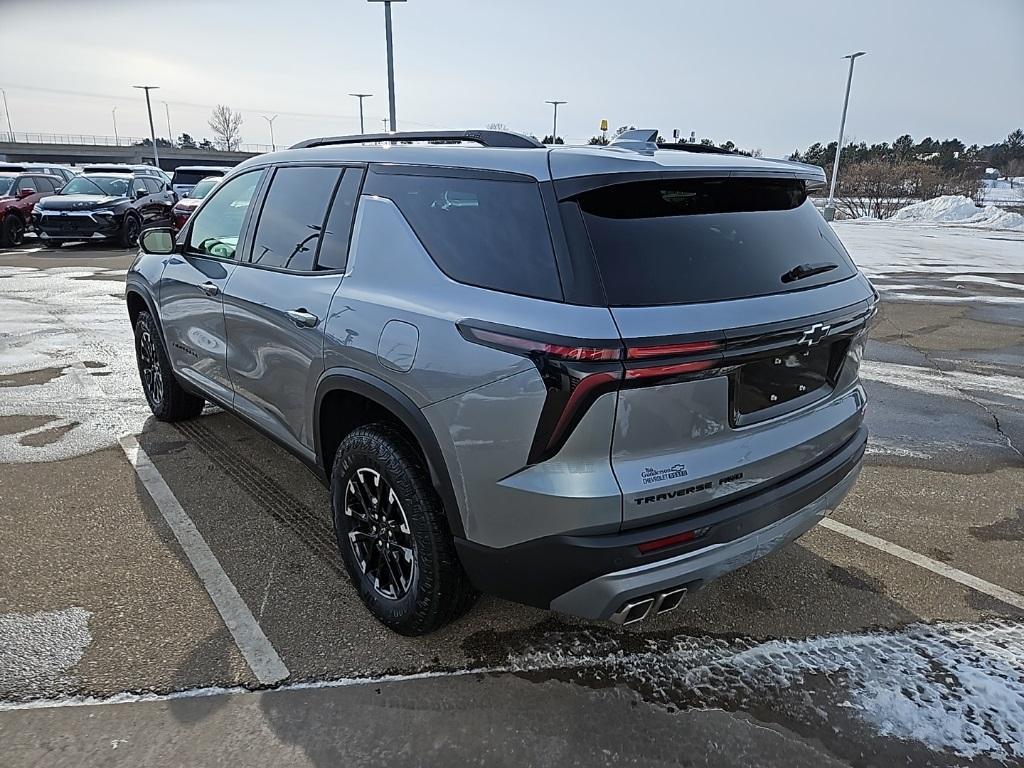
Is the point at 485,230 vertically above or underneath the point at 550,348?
above

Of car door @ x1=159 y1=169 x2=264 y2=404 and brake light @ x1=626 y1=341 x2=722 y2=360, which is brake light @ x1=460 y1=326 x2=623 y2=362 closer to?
brake light @ x1=626 y1=341 x2=722 y2=360

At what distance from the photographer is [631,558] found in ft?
6.93

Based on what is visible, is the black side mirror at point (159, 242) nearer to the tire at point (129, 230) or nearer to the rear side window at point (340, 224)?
the rear side window at point (340, 224)

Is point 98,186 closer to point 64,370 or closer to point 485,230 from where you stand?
point 64,370

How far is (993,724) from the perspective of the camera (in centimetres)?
241

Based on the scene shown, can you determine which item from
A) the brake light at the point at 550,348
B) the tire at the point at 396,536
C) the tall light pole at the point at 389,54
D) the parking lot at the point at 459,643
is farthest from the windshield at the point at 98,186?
the brake light at the point at 550,348

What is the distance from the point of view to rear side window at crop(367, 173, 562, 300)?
2.18 m

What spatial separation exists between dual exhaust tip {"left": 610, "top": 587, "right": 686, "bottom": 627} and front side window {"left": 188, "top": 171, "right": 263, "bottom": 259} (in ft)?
9.05

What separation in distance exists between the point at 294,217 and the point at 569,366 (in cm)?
191

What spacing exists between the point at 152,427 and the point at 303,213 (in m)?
2.61

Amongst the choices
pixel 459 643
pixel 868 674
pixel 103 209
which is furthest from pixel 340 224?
pixel 103 209

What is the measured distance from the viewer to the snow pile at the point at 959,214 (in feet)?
93.9

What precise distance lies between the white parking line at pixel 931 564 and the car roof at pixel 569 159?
6.10 feet

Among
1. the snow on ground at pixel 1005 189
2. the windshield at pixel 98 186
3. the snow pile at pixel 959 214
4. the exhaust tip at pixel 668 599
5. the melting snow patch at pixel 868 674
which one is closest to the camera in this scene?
the exhaust tip at pixel 668 599
